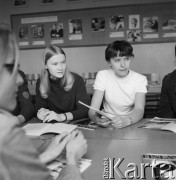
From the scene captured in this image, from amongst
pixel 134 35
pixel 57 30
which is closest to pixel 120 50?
pixel 134 35

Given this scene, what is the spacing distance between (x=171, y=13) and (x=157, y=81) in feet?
3.19

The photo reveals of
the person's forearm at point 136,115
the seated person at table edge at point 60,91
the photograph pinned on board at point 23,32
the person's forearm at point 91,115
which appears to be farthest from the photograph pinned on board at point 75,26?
the person's forearm at point 136,115

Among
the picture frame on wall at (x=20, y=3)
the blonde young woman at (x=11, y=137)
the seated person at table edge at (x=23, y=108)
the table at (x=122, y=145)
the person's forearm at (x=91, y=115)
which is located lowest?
the table at (x=122, y=145)

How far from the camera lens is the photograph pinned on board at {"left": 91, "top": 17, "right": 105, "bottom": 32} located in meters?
3.72

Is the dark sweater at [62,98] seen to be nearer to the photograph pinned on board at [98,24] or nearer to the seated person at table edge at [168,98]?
the seated person at table edge at [168,98]

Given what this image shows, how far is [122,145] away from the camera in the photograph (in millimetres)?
1289

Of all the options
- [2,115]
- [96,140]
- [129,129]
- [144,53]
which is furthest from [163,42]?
[2,115]

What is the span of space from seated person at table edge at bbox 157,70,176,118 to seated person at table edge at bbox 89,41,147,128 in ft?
0.69

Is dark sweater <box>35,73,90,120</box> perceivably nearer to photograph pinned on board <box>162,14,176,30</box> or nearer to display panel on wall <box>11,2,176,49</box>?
display panel on wall <box>11,2,176,49</box>

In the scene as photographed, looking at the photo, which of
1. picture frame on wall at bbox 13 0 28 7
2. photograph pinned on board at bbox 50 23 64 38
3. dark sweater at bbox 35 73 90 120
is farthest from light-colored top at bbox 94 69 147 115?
picture frame on wall at bbox 13 0 28 7

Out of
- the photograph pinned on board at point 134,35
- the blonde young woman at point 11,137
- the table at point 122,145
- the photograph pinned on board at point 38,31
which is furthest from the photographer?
the photograph pinned on board at point 38,31

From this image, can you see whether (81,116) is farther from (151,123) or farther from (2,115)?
(2,115)

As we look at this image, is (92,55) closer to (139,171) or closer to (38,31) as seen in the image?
(38,31)

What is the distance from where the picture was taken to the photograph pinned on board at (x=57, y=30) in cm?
384
